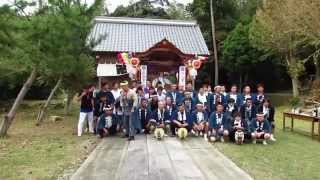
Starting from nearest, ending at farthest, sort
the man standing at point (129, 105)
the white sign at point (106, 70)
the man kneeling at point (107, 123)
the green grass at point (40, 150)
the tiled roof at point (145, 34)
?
the green grass at point (40, 150) < the man standing at point (129, 105) < the man kneeling at point (107, 123) < the white sign at point (106, 70) < the tiled roof at point (145, 34)

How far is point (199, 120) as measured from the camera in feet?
47.2

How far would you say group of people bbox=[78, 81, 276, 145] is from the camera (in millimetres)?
13680

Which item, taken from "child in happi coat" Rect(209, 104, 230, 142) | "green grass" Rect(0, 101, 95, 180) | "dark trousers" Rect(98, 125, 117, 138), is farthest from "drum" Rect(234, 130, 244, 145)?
"green grass" Rect(0, 101, 95, 180)

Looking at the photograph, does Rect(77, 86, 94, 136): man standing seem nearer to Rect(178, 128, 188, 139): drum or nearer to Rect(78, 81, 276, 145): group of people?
Rect(78, 81, 276, 145): group of people

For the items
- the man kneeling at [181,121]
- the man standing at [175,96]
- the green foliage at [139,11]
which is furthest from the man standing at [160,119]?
the green foliage at [139,11]

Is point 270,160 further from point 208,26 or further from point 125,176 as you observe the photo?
point 208,26

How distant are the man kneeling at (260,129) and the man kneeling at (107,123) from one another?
3855mm

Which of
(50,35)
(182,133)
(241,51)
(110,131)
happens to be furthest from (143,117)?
(241,51)

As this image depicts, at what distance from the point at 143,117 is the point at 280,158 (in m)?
4.74

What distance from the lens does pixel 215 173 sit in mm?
9242

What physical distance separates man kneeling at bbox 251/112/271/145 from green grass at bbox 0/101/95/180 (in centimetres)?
424

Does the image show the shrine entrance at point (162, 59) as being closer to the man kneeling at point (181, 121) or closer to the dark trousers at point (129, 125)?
the man kneeling at point (181, 121)

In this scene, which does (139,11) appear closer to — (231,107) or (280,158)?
(231,107)

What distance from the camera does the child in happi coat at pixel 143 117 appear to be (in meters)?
14.6
